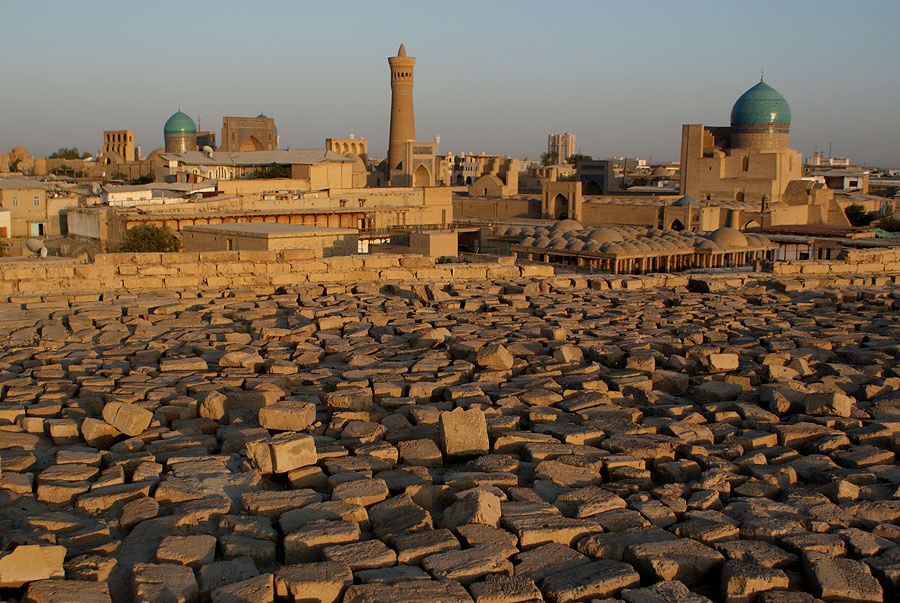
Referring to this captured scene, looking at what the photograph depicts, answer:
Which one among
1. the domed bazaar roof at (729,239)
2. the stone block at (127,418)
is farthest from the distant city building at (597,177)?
the stone block at (127,418)

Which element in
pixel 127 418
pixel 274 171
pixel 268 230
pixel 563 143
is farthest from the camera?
pixel 563 143

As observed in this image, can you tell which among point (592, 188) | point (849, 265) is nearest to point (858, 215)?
point (592, 188)

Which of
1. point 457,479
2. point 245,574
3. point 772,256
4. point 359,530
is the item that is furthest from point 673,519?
point 772,256

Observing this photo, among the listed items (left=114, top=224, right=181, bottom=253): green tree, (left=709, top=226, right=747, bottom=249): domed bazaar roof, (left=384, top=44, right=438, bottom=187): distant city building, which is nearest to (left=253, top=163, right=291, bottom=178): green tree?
(left=384, top=44, right=438, bottom=187): distant city building

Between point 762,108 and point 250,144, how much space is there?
29.6 m

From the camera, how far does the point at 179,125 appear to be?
2165 inches

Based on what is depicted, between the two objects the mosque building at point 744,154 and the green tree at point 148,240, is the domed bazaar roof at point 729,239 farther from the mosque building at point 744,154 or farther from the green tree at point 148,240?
the green tree at point 148,240

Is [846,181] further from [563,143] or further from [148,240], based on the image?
[563,143]

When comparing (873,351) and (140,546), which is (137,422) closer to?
(140,546)

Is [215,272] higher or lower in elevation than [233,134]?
lower

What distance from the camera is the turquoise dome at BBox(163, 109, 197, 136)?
180 ft

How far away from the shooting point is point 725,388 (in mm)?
5230

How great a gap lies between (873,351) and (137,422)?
5.06m

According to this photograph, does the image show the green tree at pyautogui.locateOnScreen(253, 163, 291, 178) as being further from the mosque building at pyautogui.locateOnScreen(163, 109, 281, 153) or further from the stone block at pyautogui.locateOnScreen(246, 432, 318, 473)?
the stone block at pyautogui.locateOnScreen(246, 432, 318, 473)
